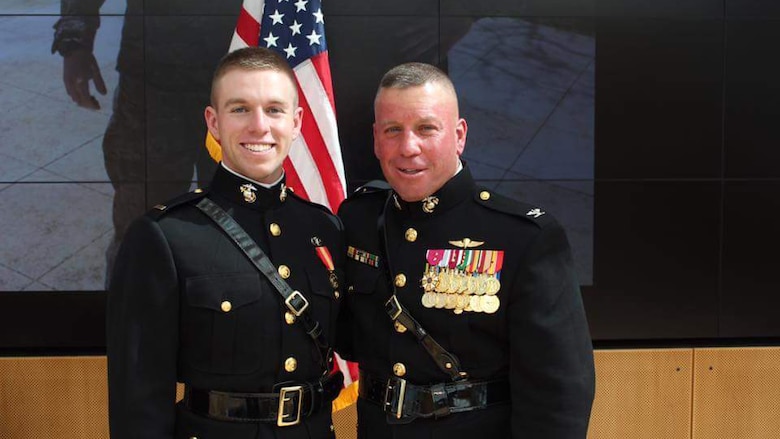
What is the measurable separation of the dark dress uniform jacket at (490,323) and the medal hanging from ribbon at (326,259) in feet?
0.22

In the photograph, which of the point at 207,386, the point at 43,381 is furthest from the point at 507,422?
the point at 43,381

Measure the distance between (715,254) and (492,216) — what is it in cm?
219

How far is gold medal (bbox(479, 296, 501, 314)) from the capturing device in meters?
1.85

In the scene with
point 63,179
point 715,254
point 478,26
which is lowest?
point 715,254

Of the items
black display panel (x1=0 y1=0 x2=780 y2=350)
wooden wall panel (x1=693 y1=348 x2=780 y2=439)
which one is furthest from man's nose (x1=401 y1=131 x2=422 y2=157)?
wooden wall panel (x1=693 y1=348 x2=780 y2=439)

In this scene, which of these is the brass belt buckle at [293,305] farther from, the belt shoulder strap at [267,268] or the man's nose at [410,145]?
the man's nose at [410,145]

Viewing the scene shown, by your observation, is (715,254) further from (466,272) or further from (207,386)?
(207,386)

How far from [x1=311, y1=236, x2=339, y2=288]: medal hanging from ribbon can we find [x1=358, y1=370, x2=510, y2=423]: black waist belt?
29 cm

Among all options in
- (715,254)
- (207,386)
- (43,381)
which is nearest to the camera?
(207,386)

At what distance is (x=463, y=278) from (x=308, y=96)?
1469mm

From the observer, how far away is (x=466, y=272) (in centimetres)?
187

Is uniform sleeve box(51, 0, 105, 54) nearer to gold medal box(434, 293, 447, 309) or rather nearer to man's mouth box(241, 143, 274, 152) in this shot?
man's mouth box(241, 143, 274, 152)

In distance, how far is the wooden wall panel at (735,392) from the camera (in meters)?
3.64

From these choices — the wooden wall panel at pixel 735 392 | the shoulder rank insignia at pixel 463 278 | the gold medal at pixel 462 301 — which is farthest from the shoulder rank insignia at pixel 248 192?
the wooden wall panel at pixel 735 392
